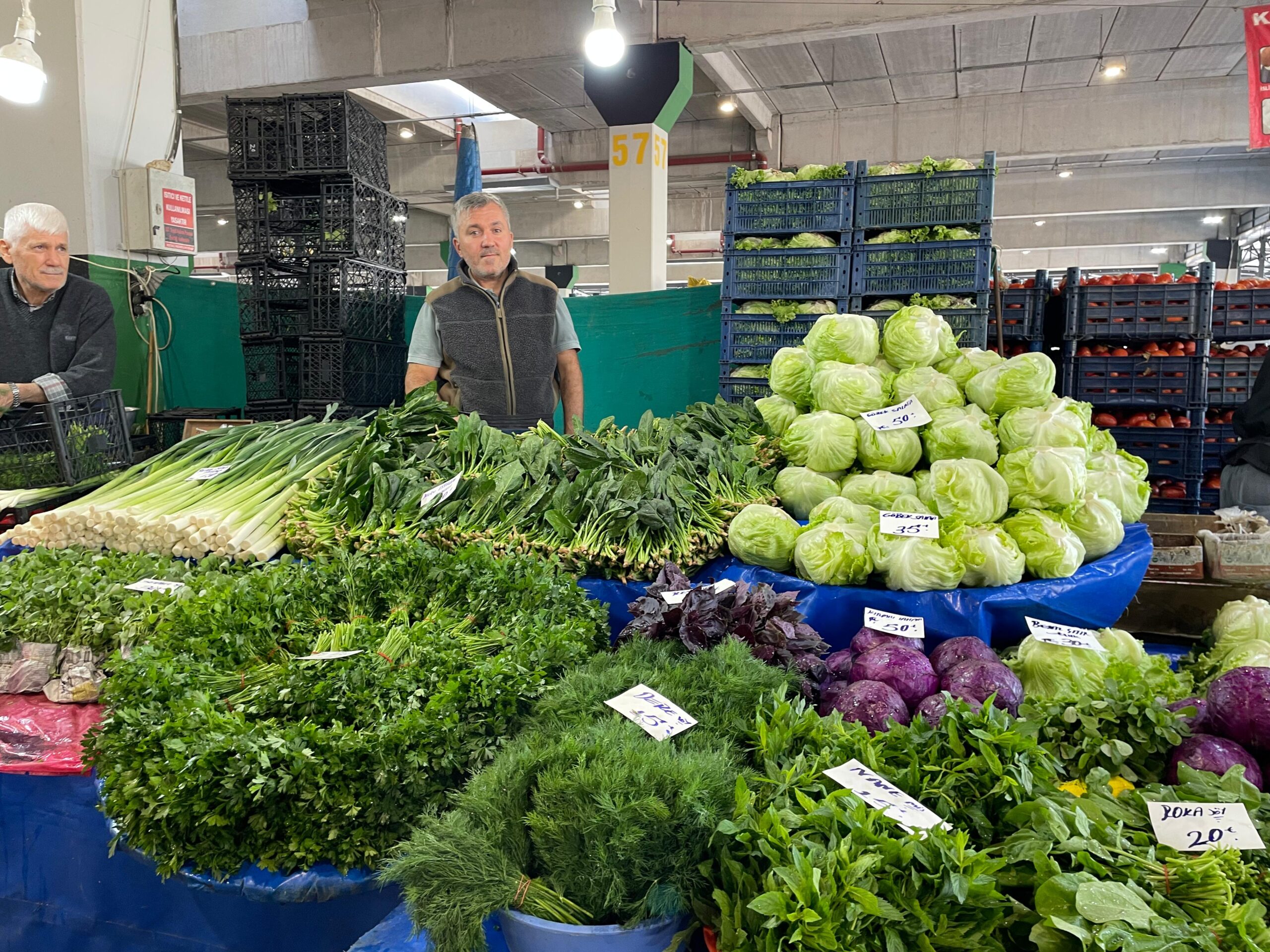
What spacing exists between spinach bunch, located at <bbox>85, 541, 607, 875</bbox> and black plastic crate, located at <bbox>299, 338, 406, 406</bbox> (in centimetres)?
367

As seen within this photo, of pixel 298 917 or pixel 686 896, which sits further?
pixel 298 917

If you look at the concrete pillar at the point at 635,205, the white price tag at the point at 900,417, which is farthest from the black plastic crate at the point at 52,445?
the concrete pillar at the point at 635,205

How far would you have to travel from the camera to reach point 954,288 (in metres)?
4.91

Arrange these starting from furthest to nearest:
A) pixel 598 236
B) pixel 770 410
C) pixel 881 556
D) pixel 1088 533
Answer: pixel 598 236, pixel 770 410, pixel 1088 533, pixel 881 556

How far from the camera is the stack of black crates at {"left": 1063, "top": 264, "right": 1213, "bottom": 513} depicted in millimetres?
6957

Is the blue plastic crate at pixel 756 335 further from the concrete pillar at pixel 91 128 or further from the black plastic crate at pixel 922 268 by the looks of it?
the concrete pillar at pixel 91 128

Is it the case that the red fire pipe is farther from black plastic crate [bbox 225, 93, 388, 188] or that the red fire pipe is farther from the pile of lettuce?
the pile of lettuce

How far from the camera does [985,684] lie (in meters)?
1.75

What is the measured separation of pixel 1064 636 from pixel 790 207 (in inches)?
149

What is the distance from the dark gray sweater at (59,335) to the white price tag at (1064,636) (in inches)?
160

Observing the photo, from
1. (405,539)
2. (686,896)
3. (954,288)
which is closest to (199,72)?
(954,288)

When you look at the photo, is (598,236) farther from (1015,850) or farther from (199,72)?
(1015,850)

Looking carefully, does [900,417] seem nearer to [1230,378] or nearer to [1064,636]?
[1064,636]

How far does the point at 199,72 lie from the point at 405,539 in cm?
970
